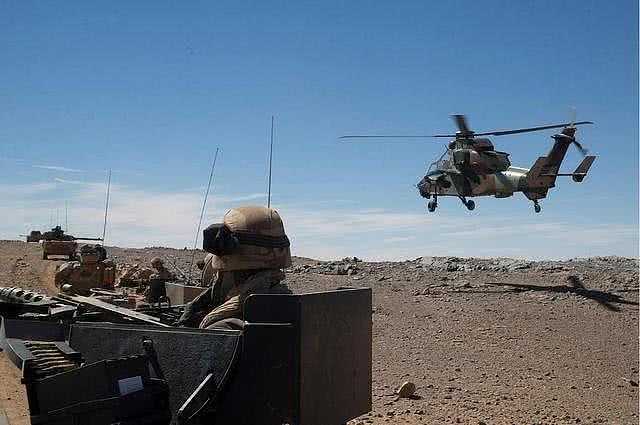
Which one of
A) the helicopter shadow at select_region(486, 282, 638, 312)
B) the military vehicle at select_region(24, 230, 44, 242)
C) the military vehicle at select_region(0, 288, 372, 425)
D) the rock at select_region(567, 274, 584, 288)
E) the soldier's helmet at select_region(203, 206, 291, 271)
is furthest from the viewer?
the military vehicle at select_region(24, 230, 44, 242)

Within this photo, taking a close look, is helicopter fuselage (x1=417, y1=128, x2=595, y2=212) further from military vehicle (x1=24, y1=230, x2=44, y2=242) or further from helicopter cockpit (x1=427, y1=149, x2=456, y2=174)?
military vehicle (x1=24, y1=230, x2=44, y2=242)

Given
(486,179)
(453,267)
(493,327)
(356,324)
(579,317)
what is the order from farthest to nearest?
(486,179)
(453,267)
(579,317)
(493,327)
(356,324)

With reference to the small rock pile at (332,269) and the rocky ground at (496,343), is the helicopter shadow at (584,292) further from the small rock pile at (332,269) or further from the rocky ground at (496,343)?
the small rock pile at (332,269)

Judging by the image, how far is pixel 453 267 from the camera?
85.4ft

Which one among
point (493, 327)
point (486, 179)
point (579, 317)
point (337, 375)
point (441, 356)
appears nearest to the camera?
point (337, 375)

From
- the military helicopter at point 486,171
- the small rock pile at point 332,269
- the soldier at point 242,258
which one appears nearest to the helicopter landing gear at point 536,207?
the military helicopter at point 486,171

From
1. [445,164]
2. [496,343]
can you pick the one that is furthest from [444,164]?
[496,343]

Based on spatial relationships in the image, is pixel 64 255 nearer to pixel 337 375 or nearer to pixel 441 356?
pixel 441 356

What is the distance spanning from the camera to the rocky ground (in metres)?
9.20

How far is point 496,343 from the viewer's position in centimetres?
1324

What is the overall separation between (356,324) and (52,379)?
4.47 ft

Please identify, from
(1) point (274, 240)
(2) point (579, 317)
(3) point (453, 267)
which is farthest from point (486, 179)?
(1) point (274, 240)

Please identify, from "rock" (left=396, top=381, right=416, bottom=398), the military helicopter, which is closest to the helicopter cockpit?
the military helicopter

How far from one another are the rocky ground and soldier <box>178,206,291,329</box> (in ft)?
4.53
